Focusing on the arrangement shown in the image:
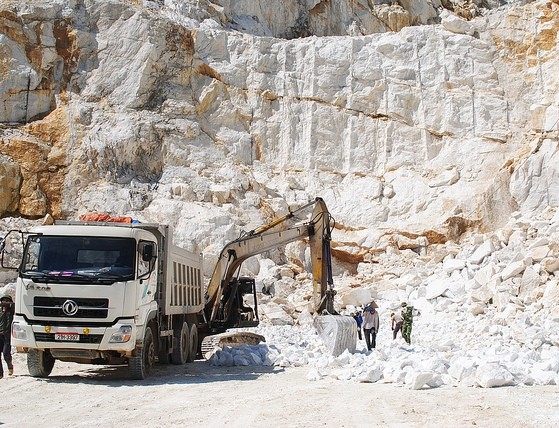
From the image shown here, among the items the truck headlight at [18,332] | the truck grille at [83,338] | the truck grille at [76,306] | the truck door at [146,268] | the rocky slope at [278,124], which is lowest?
the truck grille at [83,338]

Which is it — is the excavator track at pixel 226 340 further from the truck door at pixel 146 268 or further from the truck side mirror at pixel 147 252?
the truck side mirror at pixel 147 252

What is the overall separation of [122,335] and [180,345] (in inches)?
122

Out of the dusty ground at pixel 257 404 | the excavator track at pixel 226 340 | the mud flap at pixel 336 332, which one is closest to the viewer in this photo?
the dusty ground at pixel 257 404

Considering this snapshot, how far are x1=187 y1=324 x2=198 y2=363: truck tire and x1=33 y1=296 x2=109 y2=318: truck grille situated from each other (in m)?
4.09

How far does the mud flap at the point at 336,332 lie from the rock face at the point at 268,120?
15.1 m

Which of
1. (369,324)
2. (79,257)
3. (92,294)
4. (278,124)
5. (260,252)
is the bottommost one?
(369,324)

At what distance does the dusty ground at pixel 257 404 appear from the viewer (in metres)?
7.43

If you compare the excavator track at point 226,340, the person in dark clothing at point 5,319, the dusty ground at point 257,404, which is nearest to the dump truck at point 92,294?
the person in dark clothing at point 5,319

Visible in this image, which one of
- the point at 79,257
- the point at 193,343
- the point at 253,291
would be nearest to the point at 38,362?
the point at 79,257

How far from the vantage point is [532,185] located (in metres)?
30.8

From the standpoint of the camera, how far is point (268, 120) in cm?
3525

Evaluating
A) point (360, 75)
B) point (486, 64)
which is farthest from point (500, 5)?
point (360, 75)

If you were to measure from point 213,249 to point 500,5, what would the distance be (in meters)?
26.8

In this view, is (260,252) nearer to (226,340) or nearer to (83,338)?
(226,340)
